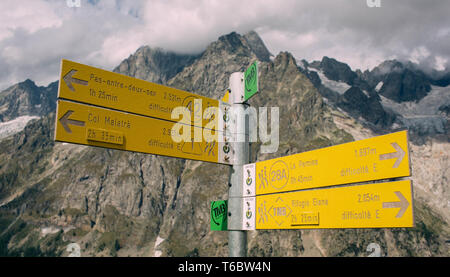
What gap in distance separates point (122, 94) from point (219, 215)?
140 inches

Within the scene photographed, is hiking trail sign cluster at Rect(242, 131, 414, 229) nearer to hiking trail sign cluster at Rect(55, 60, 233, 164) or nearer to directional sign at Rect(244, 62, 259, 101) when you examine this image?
hiking trail sign cluster at Rect(55, 60, 233, 164)

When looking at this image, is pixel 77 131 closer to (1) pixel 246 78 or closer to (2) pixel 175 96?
(2) pixel 175 96

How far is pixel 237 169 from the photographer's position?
33.3 feet

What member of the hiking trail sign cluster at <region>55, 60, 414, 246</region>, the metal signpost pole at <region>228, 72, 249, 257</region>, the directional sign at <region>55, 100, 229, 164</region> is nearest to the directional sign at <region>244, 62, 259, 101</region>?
the hiking trail sign cluster at <region>55, 60, 414, 246</region>

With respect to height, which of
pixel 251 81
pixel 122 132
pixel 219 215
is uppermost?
pixel 251 81

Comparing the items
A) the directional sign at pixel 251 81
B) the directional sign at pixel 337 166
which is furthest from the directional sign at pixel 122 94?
the directional sign at pixel 337 166

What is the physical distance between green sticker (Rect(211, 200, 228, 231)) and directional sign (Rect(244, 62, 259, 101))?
2.55 m

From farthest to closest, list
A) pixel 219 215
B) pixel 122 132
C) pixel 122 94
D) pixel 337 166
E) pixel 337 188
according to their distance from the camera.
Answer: pixel 219 215
pixel 122 94
pixel 122 132
pixel 337 166
pixel 337 188

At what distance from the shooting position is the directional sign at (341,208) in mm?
7250

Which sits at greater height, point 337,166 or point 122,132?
point 122,132

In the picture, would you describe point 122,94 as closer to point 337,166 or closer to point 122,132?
point 122,132

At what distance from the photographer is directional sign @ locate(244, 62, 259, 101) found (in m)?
9.90

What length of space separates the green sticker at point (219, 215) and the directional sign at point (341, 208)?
3.10 ft

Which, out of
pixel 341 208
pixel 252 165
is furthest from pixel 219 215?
pixel 341 208
